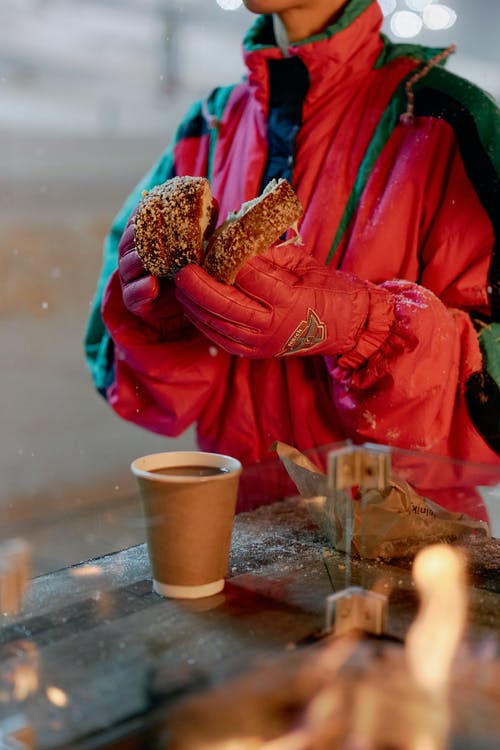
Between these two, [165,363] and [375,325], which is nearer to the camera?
[375,325]

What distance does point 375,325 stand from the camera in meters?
1.06

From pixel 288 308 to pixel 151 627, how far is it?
41 centimetres

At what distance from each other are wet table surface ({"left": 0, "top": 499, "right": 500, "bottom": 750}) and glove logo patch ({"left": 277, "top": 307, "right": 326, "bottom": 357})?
8.7 inches

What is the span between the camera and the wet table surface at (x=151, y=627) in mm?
584

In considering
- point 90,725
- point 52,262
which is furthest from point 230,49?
point 90,725

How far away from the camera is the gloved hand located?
104 centimetres

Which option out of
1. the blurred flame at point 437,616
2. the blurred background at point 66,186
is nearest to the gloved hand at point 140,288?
the blurred flame at point 437,616

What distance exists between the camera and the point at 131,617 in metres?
0.73

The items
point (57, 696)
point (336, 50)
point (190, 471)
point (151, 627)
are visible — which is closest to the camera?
point (57, 696)

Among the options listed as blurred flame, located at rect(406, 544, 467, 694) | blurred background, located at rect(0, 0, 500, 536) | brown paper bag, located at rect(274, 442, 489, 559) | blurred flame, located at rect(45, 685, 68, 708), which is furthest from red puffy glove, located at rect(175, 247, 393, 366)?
blurred background, located at rect(0, 0, 500, 536)

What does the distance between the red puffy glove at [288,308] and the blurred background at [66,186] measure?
1766 mm

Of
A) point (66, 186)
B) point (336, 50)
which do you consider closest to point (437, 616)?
point (336, 50)

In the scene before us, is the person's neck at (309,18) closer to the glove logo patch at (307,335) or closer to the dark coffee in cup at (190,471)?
the glove logo patch at (307,335)

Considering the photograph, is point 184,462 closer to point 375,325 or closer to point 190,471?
point 190,471
